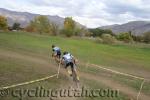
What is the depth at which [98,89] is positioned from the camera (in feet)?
66.9

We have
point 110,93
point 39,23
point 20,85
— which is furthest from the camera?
point 39,23

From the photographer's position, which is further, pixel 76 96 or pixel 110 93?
pixel 110 93

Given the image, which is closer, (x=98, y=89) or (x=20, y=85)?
(x=20, y=85)

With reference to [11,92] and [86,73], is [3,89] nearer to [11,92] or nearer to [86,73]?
[11,92]

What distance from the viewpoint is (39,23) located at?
148625mm

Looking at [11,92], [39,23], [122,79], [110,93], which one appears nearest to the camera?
[11,92]

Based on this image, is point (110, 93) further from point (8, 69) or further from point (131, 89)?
point (8, 69)

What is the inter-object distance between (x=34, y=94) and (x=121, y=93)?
620 centimetres

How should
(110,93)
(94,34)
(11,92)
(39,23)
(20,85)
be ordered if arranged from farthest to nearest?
(94,34), (39,23), (110,93), (20,85), (11,92)

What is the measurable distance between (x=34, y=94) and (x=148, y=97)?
7.59 meters

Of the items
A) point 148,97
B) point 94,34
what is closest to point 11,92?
point 148,97

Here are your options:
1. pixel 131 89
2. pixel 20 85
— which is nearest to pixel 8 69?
pixel 20 85

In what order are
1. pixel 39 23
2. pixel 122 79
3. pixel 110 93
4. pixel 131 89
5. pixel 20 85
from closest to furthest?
pixel 20 85
pixel 110 93
pixel 131 89
pixel 122 79
pixel 39 23

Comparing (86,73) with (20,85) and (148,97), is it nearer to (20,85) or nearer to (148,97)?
(148,97)
